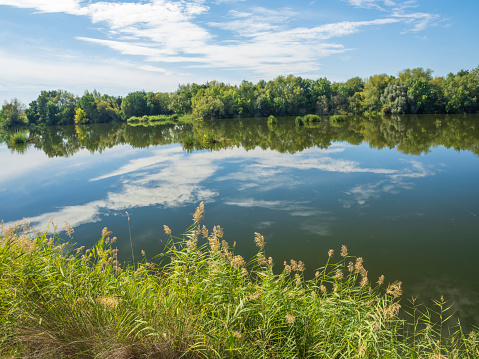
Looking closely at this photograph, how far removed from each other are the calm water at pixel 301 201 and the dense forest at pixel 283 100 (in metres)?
36.8

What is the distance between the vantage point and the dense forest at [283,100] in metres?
51.7

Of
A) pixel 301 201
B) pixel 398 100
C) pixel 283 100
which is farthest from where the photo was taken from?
pixel 283 100

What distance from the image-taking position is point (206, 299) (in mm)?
3355

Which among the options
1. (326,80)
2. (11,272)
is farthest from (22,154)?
(326,80)

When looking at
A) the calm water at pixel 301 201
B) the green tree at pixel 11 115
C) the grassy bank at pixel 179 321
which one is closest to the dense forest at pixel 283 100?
the green tree at pixel 11 115

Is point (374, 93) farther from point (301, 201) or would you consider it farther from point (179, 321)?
point (179, 321)

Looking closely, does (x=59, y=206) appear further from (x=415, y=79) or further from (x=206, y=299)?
(x=415, y=79)

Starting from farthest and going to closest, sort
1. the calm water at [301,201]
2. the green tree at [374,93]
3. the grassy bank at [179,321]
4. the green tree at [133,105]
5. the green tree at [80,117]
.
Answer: the green tree at [133,105] → the green tree at [80,117] → the green tree at [374,93] → the calm water at [301,201] → the grassy bank at [179,321]

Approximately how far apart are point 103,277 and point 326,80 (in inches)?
2887

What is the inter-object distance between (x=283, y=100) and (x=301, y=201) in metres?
56.0

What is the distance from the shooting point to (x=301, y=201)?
10.3 m

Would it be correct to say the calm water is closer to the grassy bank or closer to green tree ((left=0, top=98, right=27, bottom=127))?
the grassy bank

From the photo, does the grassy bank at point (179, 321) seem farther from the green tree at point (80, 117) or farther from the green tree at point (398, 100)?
the green tree at point (80, 117)

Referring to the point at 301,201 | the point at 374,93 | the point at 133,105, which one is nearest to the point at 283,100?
the point at 374,93
